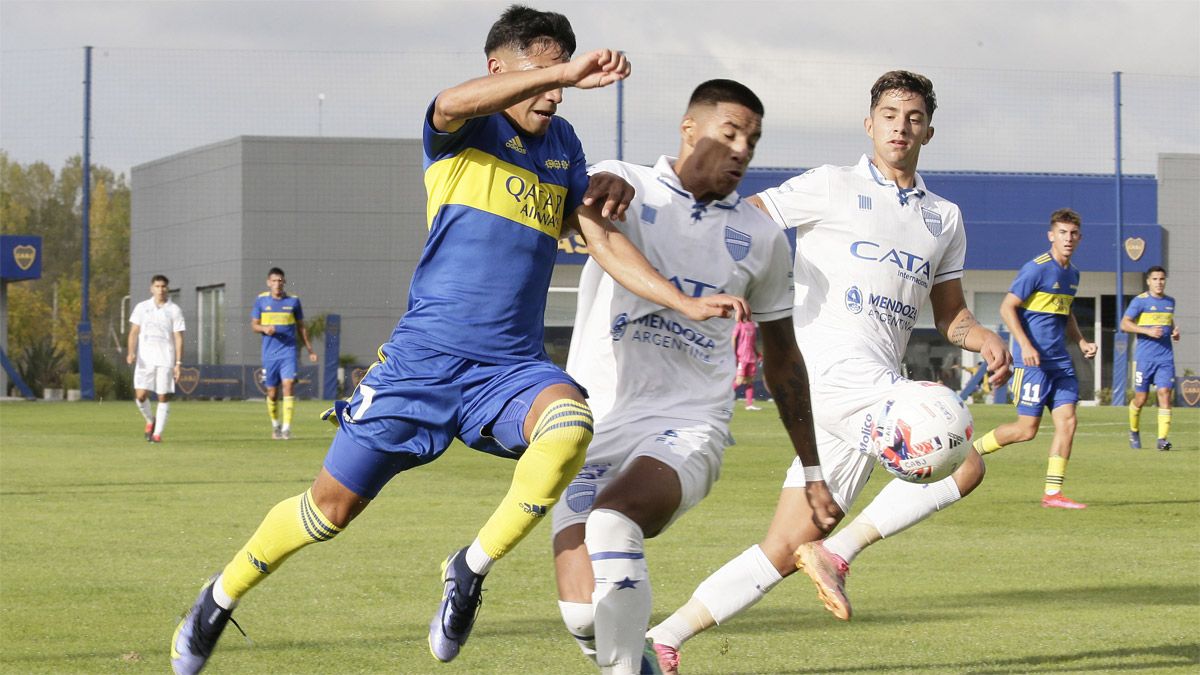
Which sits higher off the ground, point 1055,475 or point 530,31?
point 530,31

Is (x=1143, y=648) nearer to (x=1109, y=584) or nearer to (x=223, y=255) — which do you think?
(x=1109, y=584)

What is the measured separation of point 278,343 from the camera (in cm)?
2078

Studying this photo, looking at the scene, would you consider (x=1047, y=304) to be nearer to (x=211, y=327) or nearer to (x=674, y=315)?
(x=674, y=315)

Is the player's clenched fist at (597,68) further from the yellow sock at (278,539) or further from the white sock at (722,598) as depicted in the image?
the white sock at (722,598)

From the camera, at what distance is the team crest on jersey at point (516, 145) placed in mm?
5137

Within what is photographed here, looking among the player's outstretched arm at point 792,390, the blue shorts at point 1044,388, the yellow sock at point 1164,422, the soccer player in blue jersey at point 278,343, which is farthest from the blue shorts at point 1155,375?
the player's outstretched arm at point 792,390

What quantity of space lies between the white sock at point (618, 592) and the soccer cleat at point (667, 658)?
83 cm

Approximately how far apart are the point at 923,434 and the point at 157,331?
17.1m

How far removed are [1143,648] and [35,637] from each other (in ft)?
15.0

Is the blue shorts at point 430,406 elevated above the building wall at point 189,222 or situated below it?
below

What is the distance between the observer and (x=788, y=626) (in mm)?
6902

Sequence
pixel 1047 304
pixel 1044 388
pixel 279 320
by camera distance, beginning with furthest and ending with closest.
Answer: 1. pixel 279 320
2. pixel 1047 304
3. pixel 1044 388

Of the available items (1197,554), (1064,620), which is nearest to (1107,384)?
(1197,554)

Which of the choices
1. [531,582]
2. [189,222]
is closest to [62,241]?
[189,222]
